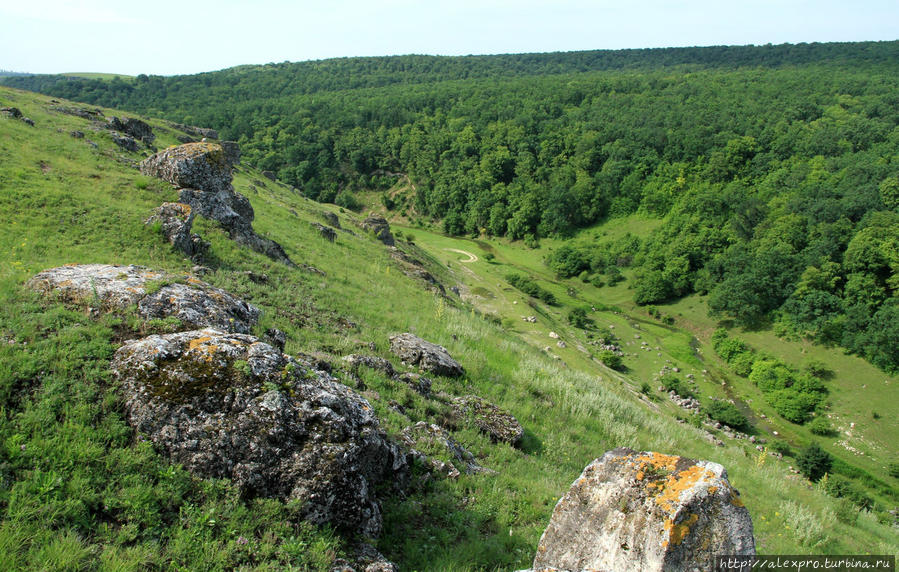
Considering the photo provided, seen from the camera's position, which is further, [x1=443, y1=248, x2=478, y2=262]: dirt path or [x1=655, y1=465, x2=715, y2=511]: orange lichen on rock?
[x1=443, y1=248, x2=478, y2=262]: dirt path

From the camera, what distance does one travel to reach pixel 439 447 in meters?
7.68

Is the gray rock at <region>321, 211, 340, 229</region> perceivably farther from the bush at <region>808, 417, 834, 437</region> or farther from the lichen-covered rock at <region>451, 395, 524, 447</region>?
the bush at <region>808, 417, 834, 437</region>

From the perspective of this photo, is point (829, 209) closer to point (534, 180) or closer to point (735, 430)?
point (735, 430)

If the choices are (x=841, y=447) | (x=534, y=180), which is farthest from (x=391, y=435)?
(x=534, y=180)

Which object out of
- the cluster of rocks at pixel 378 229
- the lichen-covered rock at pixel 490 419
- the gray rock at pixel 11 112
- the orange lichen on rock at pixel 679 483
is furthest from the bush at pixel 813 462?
the gray rock at pixel 11 112

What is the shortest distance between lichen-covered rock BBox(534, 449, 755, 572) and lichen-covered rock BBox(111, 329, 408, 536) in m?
2.36

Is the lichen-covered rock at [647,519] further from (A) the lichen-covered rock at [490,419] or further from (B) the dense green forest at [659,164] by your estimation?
(B) the dense green forest at [659,164]

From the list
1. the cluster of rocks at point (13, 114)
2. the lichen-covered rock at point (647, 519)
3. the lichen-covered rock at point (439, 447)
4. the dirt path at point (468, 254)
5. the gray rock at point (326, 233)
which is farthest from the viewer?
the dirt path at point (468, 254)

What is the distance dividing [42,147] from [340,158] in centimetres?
11024

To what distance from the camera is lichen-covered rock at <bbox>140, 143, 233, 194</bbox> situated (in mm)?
18641

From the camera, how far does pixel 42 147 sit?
19.7 meters

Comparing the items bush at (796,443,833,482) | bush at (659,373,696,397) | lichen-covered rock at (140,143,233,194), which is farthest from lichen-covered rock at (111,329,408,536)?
bush at (659,373,696,397)

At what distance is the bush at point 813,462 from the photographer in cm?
3272

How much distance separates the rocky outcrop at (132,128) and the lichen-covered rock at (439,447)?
35388 mm
